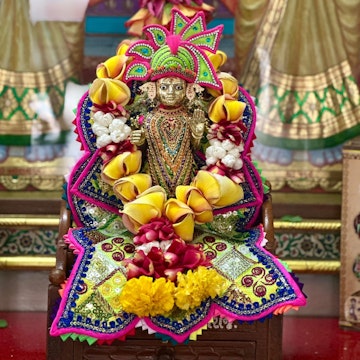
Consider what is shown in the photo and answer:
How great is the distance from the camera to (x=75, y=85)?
19.5ft

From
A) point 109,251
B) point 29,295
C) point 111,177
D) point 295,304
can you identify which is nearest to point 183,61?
point 111,177

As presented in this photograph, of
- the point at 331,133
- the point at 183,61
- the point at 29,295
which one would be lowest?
the point at 29,295

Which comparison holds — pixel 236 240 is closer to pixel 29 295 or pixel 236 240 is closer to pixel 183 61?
pixel 183 61

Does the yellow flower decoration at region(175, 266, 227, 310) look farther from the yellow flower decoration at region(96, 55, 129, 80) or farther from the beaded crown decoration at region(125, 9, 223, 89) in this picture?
the yellow flower decoration at region(96, 55, 129, 80)

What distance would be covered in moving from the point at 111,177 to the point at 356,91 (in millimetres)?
2092

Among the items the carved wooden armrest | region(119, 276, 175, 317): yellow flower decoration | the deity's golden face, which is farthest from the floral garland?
the carved wooden armrest

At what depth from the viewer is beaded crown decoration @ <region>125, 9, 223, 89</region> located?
457cm

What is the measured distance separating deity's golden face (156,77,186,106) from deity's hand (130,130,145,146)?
19 centimetres

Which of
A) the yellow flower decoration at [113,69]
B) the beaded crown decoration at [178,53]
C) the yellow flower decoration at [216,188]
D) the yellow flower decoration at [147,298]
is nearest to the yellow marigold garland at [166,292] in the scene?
the yellow flower decoration at [147,298]

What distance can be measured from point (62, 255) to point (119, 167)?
0.49 metres

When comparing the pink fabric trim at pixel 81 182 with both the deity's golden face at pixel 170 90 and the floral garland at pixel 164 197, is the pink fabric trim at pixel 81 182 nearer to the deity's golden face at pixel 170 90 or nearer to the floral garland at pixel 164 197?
the floral garland at pixel 164 197

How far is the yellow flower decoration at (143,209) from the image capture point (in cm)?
437

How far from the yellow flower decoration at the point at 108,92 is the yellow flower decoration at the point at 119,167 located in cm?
27

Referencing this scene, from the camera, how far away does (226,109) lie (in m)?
4.56
